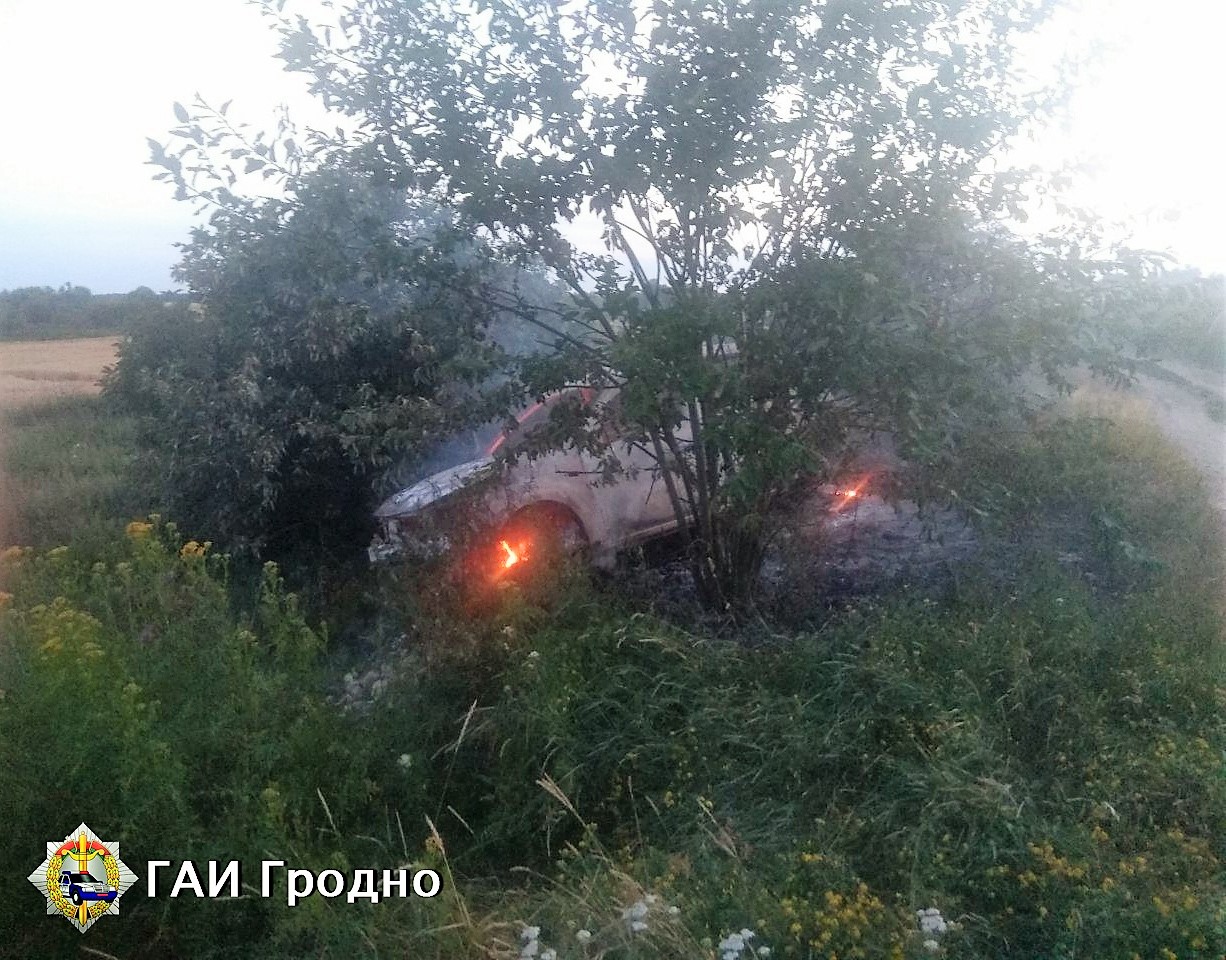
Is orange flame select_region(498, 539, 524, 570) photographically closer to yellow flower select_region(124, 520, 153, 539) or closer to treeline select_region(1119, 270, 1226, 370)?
yellow flower select_region(124, 520, 153, 539)

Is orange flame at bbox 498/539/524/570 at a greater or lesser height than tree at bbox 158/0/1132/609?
lesser

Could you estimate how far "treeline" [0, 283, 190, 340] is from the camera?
725 cm

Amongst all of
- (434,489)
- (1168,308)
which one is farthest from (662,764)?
(1168,308)

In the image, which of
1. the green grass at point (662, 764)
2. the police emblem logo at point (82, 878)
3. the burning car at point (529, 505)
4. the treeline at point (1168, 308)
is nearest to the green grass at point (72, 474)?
the burning car at point (529, 505)

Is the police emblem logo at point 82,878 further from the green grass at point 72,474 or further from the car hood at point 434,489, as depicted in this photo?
the green grass at point 72,474

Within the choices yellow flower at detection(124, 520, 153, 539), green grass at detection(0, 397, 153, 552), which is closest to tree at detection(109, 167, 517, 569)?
green grass at detection(0, 397, 153, 552)

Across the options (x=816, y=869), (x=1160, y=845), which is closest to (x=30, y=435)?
(x=816, y=869)

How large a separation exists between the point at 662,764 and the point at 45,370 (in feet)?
24.3

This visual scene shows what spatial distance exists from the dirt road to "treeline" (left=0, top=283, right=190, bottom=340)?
94 millimetres

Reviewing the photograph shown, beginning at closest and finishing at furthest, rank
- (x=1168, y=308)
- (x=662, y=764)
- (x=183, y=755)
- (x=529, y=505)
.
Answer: (x=183, y=755)
(x=662, y=764)
(x=1168, y=308)
(x=529, y=505)

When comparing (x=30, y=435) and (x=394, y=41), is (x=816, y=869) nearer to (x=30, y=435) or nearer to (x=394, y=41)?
(x=394, y=41)

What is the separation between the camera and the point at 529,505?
5676 millimetres

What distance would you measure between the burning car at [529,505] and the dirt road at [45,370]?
367 centimetres

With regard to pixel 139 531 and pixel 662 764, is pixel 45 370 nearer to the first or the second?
pixel 139 531
